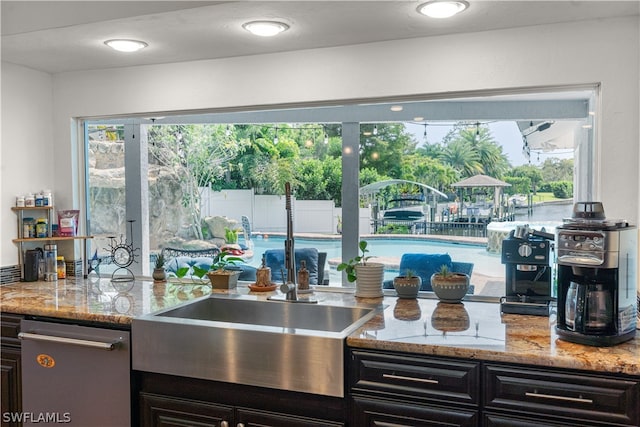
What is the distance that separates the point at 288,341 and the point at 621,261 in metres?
1.19

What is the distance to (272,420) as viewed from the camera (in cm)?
193

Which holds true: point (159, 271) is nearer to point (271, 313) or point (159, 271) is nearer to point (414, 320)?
point (271, 313)

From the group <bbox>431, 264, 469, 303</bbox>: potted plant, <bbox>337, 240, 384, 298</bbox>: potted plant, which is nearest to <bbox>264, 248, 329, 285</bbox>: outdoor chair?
<bbox>337, 240, 384, 298</bbox>: potted plant

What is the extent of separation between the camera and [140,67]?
301 centimetres

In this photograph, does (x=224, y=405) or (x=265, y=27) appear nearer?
(x=224, y=405)

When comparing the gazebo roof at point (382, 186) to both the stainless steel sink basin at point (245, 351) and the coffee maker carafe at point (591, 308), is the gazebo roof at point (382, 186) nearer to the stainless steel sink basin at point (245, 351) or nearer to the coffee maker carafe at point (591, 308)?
the stainless steel sink basin at point (245, 351)

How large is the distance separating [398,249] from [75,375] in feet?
5.37

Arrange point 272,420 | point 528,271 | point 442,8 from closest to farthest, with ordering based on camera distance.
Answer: point 272,420, point 442,8, point 528,271

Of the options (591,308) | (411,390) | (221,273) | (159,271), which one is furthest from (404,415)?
(159,271)

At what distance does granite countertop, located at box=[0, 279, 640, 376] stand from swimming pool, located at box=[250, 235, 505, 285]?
0.19m

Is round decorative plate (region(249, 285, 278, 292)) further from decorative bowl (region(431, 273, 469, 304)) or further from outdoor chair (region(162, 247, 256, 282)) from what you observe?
decorative bowl (region(431, 273, 469, 304))

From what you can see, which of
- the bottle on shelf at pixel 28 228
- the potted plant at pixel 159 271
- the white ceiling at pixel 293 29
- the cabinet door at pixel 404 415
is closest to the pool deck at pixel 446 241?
the white ceiling at pixel 293 29

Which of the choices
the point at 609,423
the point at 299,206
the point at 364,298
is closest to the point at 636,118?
the point at 609,423

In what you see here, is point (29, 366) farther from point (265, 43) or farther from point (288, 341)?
point (265, 43)
